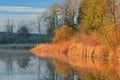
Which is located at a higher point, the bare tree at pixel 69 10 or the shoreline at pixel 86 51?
the bare tree at pixel 69 10

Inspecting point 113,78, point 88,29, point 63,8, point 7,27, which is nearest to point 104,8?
point 88,29

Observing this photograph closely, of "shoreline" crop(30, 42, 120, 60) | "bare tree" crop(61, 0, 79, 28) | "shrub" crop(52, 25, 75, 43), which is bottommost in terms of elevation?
"shoreline" crop(30, 42, 120, 60)

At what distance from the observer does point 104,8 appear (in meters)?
43.0

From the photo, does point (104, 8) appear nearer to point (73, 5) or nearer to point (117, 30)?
point (117, 30)

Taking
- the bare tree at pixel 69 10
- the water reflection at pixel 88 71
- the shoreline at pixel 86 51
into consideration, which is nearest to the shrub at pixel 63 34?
the shoreline at pixel 86 51

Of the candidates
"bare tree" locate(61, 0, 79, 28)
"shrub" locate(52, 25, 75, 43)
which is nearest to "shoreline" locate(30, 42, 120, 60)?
"shrub" locate(52, 25, 75, 43)

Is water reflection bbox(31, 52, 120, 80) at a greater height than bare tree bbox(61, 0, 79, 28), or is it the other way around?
bare tree bbox(61, 0, 79, 28)

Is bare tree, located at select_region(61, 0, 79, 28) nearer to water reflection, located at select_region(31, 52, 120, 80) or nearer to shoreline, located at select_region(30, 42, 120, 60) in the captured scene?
shoreline, located at select_region(30, 42, 120, 60)

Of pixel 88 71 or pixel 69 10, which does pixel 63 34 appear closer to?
pixel 69 10

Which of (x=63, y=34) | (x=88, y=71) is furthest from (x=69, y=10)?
(x=88, y=71)

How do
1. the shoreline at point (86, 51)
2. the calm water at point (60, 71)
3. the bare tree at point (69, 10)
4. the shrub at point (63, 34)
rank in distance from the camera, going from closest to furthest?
the calm water at point (60, 71)
the shoreline at point (86, 51)
the shrub at point (63, 34)
the bare tree at point (69, 10)

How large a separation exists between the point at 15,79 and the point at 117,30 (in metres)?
23.5

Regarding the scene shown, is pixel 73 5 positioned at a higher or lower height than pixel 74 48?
higher

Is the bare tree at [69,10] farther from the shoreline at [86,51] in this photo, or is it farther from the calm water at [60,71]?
the calm water at [60,71]
